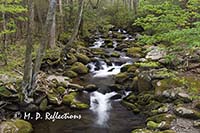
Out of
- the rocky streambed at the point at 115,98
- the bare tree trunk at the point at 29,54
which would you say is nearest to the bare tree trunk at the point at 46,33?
the bare tree trunk at the point at 29,54

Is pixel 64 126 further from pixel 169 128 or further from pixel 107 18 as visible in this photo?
pixel 107 18

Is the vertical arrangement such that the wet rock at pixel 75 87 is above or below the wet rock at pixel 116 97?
above

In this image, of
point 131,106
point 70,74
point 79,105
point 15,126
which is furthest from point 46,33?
point 70,74

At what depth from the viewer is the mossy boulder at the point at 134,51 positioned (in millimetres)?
16242

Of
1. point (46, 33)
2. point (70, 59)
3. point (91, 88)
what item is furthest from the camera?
point (70, 59)

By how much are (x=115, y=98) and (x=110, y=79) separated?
6.76 feet

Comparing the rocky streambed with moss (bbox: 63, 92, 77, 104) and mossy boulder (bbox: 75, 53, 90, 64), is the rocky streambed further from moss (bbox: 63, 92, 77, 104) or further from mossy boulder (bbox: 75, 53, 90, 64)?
mossy boulder (bbox: 75, 53, 90, 64)

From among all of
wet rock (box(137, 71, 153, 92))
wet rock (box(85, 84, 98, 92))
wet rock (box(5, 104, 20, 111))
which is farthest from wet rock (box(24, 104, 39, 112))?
wet rock (box(137, 71, 153, 92))

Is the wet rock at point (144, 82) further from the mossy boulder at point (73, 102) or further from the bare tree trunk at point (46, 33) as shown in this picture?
the bare tree trunk at point (46, 33)

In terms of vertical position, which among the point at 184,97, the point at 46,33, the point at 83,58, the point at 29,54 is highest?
the point at 46,33

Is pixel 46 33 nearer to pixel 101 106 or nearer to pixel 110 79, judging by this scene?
pixel 101 106

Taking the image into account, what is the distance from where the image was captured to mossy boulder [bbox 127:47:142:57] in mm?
16242

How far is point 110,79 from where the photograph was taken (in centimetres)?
1272

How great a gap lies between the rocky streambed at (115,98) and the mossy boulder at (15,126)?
25mm
